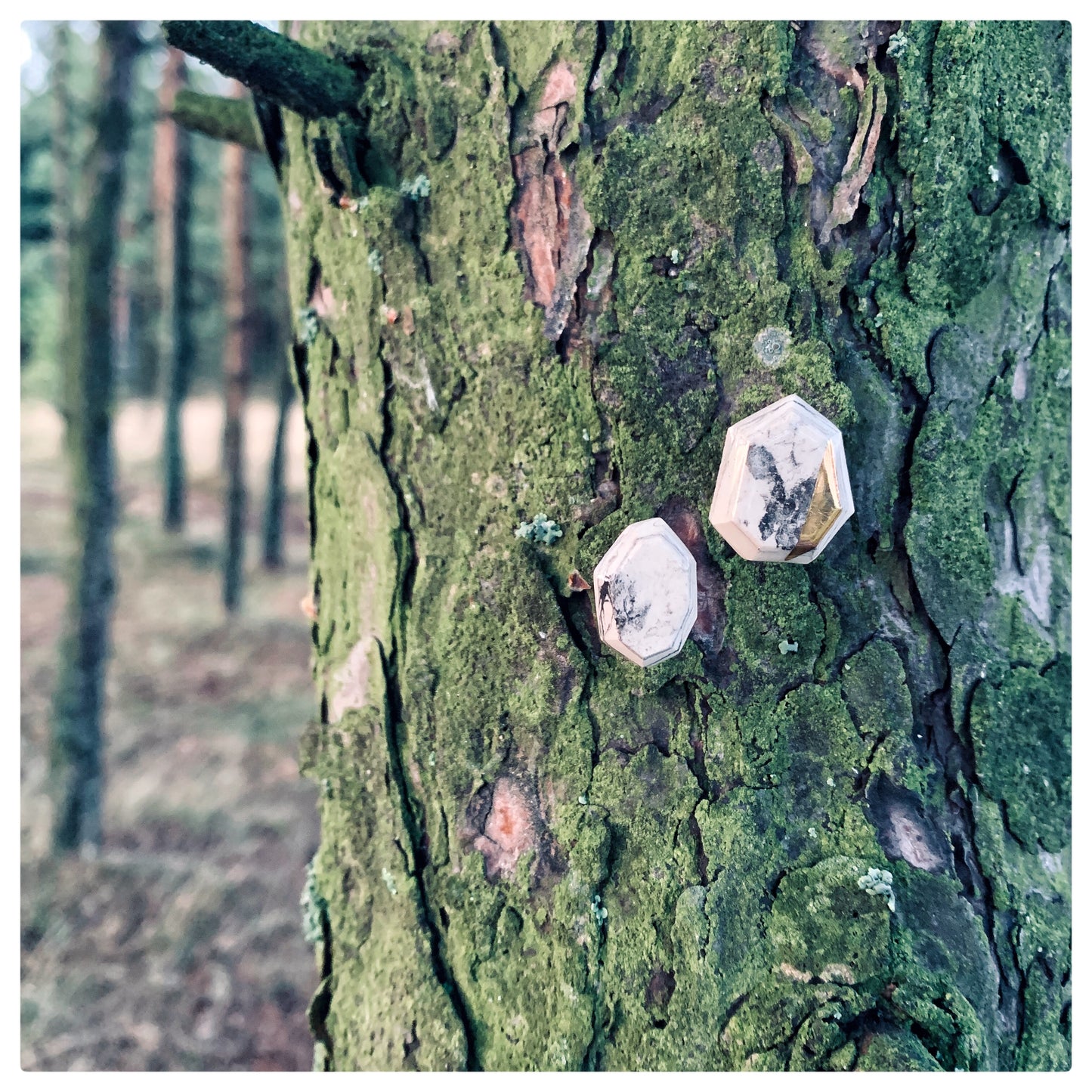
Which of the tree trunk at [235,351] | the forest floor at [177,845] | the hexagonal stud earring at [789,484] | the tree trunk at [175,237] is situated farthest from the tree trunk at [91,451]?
the hexagonal stud earring at [789,484]

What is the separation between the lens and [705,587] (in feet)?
3.79

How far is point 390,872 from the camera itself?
1307 millimetres

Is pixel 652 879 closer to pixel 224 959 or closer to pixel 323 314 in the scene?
pixel 323 314

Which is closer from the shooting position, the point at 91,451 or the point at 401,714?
the point at 401,714

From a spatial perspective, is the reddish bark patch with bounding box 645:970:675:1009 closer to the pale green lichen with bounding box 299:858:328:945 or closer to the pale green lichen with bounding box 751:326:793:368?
the pale green lichen with bounding box 299:858:328:945

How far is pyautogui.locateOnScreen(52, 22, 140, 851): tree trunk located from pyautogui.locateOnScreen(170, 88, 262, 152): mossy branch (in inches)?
101

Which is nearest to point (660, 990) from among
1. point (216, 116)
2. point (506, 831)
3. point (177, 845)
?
point (506, 831)

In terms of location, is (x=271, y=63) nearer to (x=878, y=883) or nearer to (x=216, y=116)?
(x=216, y=116)

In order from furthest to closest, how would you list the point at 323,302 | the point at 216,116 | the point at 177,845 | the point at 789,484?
the point at 177,845 → the point at 216,116 → the point at 323,302 → the point at 789,484

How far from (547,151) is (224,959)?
4043 mm

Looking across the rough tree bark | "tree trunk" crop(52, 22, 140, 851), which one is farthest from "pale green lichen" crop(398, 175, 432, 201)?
"tree trunk" crop(52, 22, 140, 851)

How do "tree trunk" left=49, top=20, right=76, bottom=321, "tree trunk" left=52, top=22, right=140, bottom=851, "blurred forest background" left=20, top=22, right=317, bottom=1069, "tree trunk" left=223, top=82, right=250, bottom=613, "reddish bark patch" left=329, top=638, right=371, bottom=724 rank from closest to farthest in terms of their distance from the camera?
"reddish bark patch" left=329, top=638, right=371, bottom=724, "blurred forest background" left=20, top=22, right=317, bottom=1069, "tree trunk" left=52, top=22, right=140, bottom=851, "tree trunk" left=49, top=20, right=76, bottom=321, "tree trunk" left=223, top=82, right=250, bottom=613

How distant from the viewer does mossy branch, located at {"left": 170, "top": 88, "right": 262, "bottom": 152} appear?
5.23 feet

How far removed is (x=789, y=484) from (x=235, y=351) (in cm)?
721
